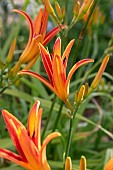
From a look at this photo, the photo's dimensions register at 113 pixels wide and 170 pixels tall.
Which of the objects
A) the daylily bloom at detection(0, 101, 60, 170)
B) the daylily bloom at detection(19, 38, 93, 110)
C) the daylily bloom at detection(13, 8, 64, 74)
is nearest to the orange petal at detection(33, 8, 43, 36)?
the daylily bloom at detection(13, 8, 64, 74)

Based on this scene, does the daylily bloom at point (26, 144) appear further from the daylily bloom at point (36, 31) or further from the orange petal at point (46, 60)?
the daylily bloom at point (36, 31)

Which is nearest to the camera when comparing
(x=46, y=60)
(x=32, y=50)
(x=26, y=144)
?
(x=26, y=144)

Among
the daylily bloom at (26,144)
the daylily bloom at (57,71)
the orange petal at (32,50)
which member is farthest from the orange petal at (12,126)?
the orange petal at (32,50)

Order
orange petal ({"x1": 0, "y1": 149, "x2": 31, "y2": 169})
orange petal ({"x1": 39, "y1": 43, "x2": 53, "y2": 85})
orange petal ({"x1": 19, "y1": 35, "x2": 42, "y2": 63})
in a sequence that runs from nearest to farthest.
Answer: orange petal ({"x1": 0, "y1": 149, "x2": 31, "y2": 169}), orange petal ({"x1": 39, "y1": 43, "x2": 53, "y2": 85}), orange petal ({"x1": 19, "y1": 35, "x2": 42, "y2": 63})

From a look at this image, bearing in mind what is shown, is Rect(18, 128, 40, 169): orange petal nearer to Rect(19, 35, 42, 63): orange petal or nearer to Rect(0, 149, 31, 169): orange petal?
Rect(0, 149, 31, 169): orange petal

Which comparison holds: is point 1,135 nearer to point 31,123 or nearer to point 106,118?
point 106,118

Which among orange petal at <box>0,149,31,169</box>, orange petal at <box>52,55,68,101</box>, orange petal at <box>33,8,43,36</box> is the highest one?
orange petal at <box>33,8,43,36</box>

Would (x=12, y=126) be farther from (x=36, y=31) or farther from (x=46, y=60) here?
(x=36, y=31)

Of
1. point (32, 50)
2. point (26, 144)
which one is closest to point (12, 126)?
point (26, 144)
